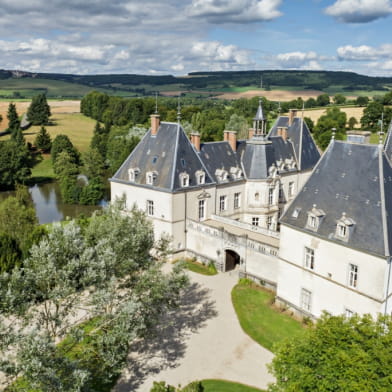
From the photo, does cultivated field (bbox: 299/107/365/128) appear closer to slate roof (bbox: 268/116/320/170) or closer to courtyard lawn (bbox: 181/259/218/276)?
slate roof (bbox: 268/116/320/170)

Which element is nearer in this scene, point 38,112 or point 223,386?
point 223,386

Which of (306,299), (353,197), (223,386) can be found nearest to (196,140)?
(353,197)

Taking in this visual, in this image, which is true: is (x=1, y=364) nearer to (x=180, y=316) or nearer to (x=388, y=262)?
(x=180, y=316)

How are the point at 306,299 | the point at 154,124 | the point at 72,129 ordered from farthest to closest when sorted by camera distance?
the point at 72,129 → the point at 154,124 → the point at 306,299

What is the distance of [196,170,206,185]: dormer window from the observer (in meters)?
38.3

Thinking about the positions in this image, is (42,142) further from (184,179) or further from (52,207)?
(184,179)

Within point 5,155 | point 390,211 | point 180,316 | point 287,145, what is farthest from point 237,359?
point 5,155

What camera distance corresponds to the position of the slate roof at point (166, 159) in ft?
121

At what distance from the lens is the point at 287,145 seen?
4900cm

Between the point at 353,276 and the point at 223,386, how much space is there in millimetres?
9954

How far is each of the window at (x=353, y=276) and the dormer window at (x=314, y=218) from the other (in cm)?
327

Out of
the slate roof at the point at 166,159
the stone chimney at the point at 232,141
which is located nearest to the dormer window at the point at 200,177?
the slate roof at the point at 166,159

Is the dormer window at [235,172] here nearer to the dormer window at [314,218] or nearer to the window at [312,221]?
the dormer window at [314,218]

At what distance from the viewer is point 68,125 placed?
385ft
